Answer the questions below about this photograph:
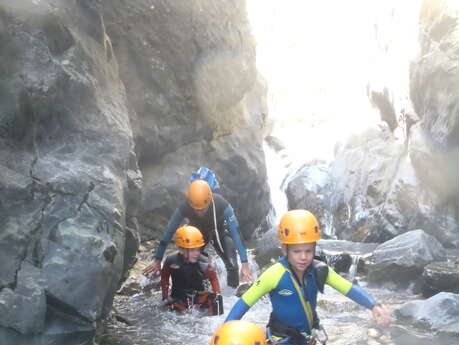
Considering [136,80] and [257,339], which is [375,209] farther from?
[257,339]

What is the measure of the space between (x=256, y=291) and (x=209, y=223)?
3.66 meters

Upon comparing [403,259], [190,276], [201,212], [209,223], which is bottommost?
[190,276]

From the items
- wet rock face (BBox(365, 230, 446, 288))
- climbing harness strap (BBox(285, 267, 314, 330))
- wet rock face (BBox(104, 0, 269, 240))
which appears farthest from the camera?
wet rock face (BBox(104, 0, 269, 240))

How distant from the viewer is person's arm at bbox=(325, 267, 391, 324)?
3795 millimetres

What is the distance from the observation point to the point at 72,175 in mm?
5188

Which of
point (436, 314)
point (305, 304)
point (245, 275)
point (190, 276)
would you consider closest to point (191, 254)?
point (190, 276)

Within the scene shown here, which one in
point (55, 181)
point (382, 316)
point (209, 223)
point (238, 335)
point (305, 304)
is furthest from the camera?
point (209, 223)

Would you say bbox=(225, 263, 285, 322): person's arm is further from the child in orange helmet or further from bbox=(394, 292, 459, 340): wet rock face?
bbox=(394, 292, 459, 340): wet rock face

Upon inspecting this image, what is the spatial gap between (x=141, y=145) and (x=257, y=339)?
10.3m

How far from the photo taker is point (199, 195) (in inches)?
275

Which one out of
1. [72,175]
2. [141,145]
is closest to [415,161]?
[141,145]

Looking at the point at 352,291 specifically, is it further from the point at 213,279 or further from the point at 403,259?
the point at 403,259

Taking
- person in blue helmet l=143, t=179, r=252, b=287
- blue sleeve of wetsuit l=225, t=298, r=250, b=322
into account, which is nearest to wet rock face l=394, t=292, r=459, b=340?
person in blue helmet l=143, t=179, r=252, b=287

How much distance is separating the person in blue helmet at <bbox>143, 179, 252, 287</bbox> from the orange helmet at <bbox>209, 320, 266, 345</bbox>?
11.1ft
